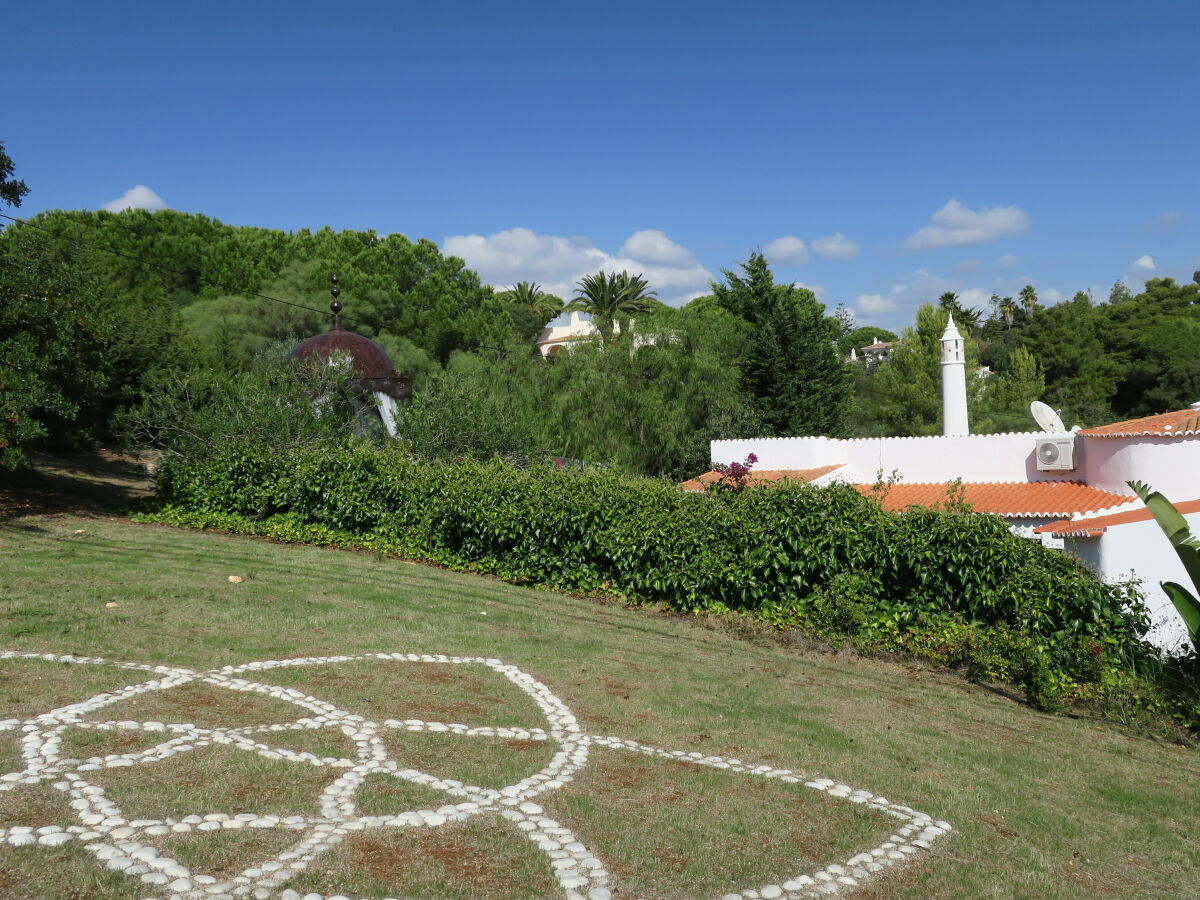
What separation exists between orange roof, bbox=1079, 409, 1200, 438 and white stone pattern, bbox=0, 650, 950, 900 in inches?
487

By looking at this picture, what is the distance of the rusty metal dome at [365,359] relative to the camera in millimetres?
21969

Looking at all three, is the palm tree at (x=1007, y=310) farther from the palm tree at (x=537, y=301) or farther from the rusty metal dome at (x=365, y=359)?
the rusty metal dome at (x=365, y=359)

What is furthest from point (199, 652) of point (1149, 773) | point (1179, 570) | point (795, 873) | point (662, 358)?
point (662, 358)

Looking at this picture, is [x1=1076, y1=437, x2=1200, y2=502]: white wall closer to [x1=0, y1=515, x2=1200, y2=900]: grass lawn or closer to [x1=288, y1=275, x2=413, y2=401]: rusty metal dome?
[x1=0, y1=515, x2=1200, y2=900]: grass lawn

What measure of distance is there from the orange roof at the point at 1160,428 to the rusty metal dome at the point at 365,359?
14.5 meters

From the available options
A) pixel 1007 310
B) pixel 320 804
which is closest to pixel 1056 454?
pixel 320 804

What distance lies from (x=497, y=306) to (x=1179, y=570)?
35.1m

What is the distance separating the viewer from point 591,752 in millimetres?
6398

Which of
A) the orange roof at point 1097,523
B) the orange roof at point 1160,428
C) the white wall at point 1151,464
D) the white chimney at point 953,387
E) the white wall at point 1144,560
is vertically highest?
the white chimney at point 953,387

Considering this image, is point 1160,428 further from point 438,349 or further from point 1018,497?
point 438,349

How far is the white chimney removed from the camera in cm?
2302

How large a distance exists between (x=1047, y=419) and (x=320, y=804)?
1863 centimetres

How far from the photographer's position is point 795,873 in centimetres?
475

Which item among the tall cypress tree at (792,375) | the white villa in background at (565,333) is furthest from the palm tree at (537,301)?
the tall cypress tree at (792,375)
